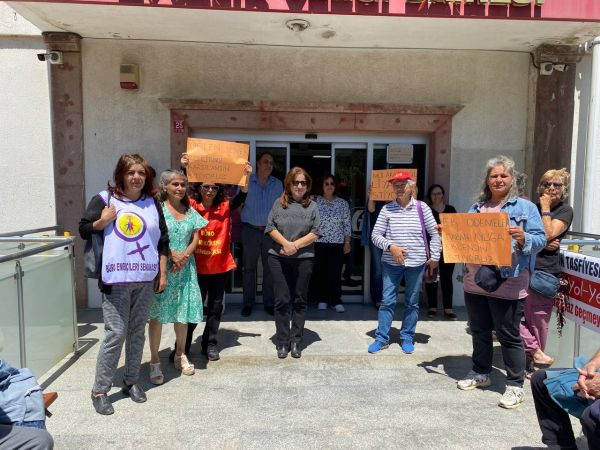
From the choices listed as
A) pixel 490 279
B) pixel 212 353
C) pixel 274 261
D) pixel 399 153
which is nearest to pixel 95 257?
pixel 212 353

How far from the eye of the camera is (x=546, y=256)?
3.88 m

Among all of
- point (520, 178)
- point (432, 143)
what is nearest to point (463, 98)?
point (432, 143)

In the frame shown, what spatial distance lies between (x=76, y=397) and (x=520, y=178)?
13.5 ft

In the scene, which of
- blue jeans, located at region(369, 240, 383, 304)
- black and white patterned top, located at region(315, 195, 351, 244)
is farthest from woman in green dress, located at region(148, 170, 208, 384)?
blue jeans, located at region(369, 240, 383, 304)

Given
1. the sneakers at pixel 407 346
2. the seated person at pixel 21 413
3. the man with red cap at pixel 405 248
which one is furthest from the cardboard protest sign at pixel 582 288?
the seated person at pixel 21 413

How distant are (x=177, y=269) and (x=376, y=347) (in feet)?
7.14

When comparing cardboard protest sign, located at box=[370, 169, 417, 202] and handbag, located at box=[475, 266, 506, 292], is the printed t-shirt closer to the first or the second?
cardboard protest sign, located at box=[370, 169, 417, 202]

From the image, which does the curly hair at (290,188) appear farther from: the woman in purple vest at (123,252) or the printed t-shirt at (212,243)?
the woman in purple vest at (123,252)

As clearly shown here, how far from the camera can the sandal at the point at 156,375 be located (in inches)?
153

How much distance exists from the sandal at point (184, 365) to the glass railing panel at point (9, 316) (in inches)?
49.2

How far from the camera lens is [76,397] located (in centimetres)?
367

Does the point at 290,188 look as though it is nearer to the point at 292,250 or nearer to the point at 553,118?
the point at 292,250

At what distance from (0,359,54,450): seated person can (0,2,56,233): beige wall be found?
4.52 meters

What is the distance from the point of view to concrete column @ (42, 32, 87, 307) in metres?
5.82
